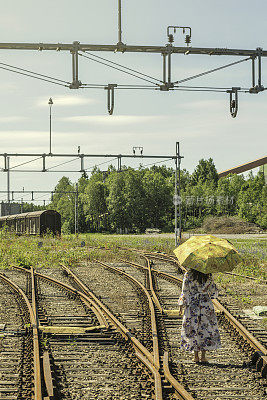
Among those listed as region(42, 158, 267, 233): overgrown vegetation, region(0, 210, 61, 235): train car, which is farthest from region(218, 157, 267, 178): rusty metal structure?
region(0, 210, 61, 235): train car

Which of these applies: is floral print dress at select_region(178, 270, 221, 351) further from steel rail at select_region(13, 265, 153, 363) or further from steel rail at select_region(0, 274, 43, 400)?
steel rail at select_region(0, 274, 43, 400)

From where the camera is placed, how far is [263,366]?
21.2 ft

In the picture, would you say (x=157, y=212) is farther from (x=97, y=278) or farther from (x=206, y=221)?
(x=97, y=278)

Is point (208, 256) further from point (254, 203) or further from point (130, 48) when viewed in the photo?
point (254, 203)

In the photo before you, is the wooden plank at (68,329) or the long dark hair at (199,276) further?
the wooden plank at (68,329)

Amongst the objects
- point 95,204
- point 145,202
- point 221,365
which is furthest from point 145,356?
point 95,204

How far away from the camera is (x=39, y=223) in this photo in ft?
138

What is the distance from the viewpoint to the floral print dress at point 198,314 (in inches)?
279

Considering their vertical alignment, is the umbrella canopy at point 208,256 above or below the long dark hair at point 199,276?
above

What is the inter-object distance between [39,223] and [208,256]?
36.2m

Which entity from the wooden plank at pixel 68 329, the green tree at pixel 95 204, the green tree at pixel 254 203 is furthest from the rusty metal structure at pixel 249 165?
the wooden plank at pixel 68 329

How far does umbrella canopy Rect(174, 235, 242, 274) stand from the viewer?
6789 mm

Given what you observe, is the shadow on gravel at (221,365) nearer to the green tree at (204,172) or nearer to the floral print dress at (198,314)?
the floral print dress at (198,314)

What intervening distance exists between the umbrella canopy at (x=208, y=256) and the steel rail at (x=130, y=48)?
8.01 meters
